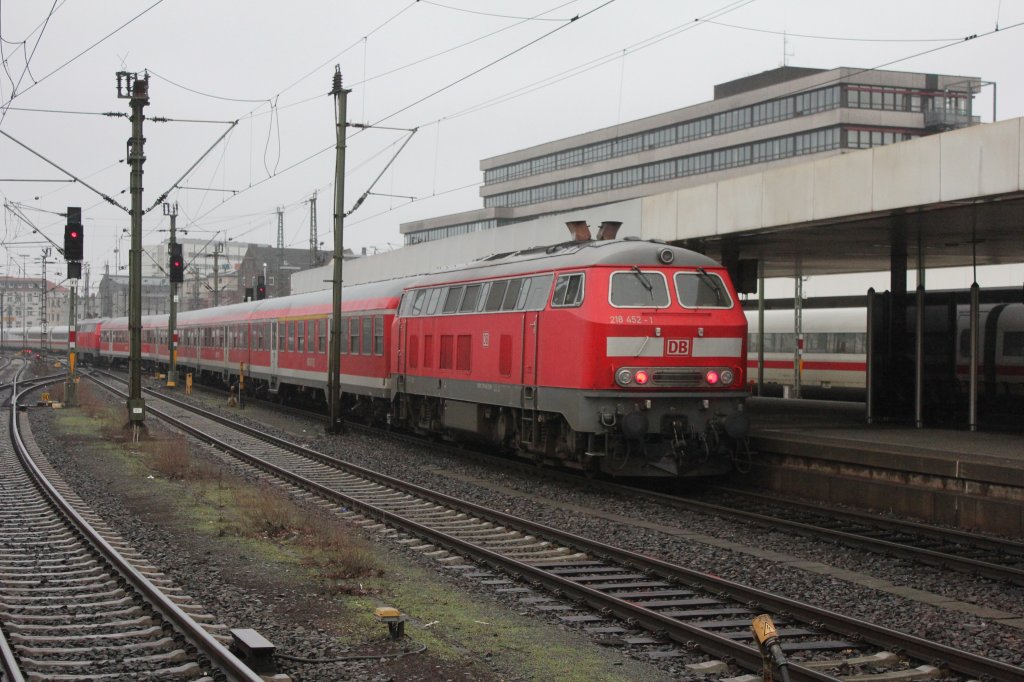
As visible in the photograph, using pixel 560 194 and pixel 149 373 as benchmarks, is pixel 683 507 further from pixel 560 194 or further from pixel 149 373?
pixel 560 194

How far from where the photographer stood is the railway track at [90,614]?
7.39 m

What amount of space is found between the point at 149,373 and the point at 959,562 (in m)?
60.0

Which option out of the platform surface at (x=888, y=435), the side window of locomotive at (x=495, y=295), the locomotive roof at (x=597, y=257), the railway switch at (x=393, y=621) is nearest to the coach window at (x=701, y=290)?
the locomotive roof at (x=597, y=257)

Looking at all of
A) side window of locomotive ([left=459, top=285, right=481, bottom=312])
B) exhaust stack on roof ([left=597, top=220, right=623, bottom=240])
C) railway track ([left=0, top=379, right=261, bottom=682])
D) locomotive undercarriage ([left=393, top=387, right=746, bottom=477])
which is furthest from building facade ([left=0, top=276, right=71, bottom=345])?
railway track ([left=0, top=379, right=261, bottom=682])

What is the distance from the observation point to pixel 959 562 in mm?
10984

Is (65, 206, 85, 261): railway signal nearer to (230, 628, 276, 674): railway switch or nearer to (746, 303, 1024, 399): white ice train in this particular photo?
(746, 303, 1024, 399): white ice train

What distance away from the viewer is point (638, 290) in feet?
52.3

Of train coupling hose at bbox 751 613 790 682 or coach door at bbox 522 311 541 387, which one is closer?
train coupling hose at bbox 751 613 790 682

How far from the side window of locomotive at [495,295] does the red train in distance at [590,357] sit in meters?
0.04

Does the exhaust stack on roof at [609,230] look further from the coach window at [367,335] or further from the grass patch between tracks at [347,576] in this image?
the coach window at [367,335]

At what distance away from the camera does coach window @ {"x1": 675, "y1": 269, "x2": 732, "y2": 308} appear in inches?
640

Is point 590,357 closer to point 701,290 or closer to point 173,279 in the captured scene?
point 701,290

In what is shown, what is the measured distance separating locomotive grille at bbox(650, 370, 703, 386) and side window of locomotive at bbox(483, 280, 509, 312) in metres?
3.70

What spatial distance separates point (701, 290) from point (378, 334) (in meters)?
11.1
